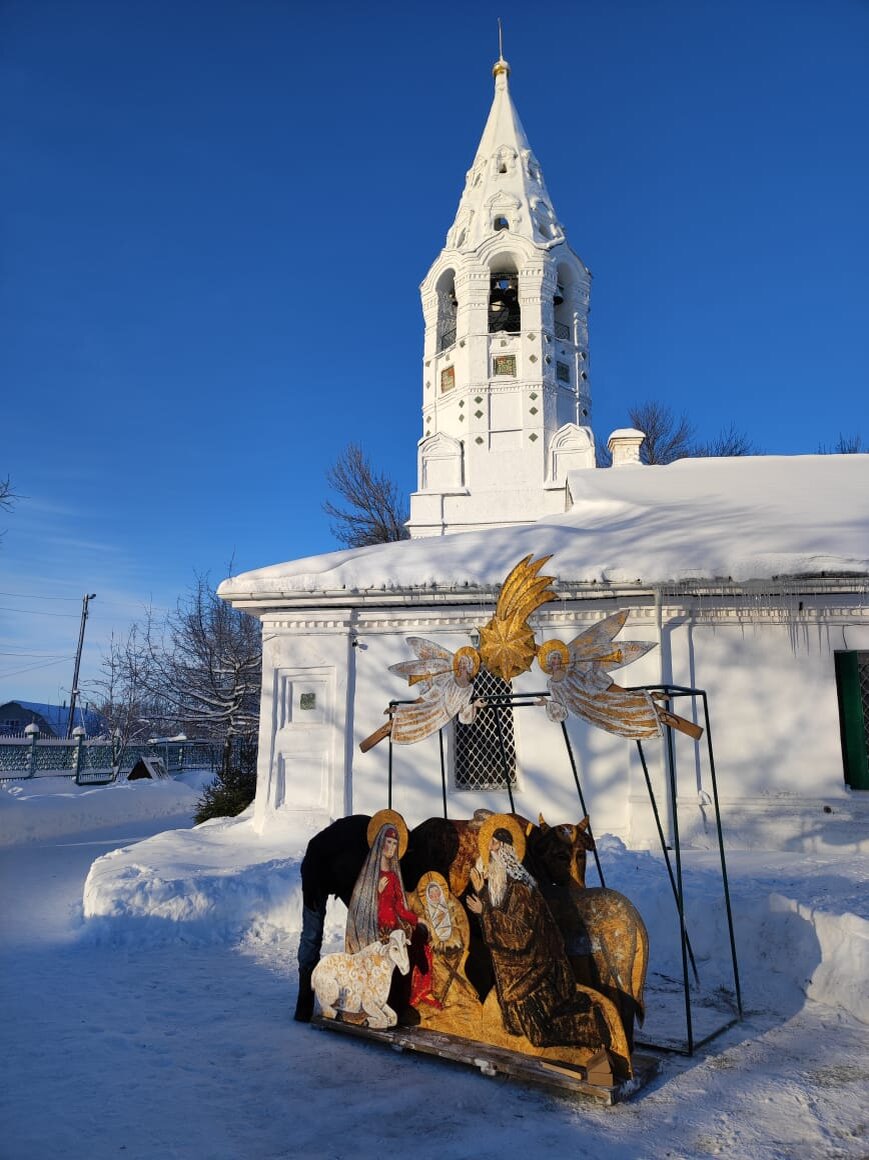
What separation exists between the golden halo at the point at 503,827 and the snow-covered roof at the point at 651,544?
5344mm

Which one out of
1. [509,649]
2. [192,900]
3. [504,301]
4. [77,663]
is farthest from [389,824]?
[77,663]

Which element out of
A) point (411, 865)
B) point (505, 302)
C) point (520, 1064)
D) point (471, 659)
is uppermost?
point (505, 302)

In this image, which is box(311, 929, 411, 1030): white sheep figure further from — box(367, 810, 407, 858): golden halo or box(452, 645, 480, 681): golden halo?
box(452, 645, 480, 681): golden halo

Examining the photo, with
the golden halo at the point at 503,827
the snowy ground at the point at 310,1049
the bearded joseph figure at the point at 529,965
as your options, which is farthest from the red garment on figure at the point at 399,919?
the golden halo at the point at 503,827

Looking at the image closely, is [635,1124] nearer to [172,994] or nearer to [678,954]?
[678,954]

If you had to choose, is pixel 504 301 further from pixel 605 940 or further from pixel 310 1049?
pixel 310 1049

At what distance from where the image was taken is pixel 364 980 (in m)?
4.91

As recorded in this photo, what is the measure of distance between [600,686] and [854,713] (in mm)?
6417

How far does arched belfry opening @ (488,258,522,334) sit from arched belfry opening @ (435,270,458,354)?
3.49 ft

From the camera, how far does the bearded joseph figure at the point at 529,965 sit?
411 cm

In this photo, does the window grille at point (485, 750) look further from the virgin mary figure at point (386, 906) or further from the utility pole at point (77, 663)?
the utility pole at point (77, 663)

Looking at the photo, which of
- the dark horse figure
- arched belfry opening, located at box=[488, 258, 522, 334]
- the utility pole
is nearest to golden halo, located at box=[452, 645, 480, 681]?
the dark horse figure

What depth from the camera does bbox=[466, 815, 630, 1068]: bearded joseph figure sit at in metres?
4.11

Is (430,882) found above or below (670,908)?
above
